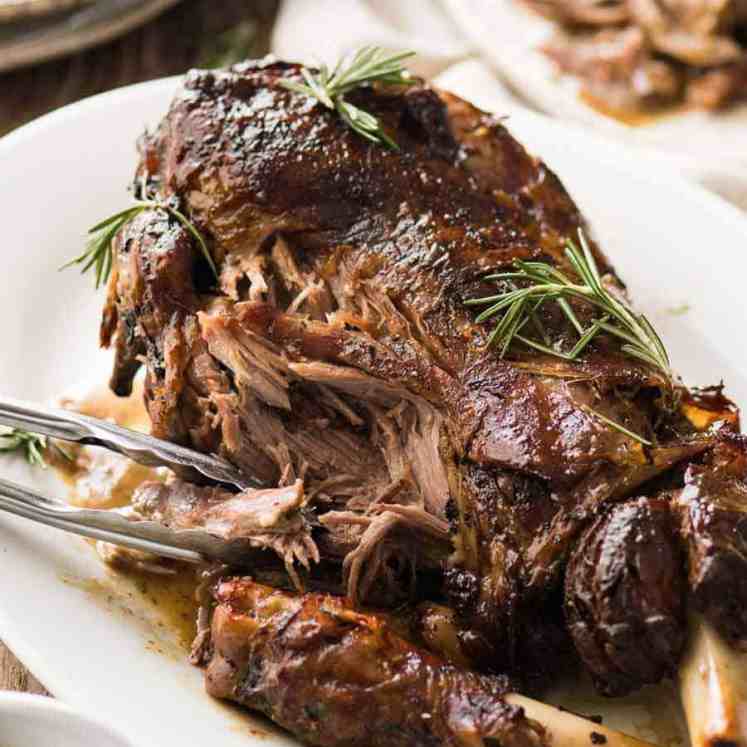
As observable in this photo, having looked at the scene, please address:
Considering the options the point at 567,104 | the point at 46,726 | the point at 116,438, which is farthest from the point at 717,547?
the point at 567,104

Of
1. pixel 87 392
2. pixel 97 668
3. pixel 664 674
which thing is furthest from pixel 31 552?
pixel 664 674

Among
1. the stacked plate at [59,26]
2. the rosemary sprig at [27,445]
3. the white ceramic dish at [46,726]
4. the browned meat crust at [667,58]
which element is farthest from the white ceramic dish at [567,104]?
the white ceramic dish at [46,726]

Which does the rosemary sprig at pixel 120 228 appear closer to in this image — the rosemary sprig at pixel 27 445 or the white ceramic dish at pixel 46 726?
the rosemary sprig at pixel 27 445

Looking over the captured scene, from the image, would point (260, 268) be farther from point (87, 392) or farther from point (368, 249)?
point (87, 392)

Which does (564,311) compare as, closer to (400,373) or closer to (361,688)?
(400,373)

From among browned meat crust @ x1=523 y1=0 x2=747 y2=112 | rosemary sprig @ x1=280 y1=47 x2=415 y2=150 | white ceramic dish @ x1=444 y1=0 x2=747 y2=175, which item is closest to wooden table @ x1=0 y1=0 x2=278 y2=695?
white ceramic dish @ x1=444 y1=0 x2=747 y2=175

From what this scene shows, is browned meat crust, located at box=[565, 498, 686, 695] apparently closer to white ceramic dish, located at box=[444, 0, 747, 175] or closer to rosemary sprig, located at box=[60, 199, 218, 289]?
rosemary sprig, located at box=[60, 199, 218, 289]
